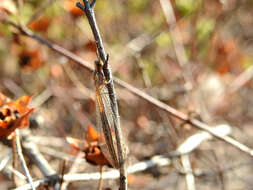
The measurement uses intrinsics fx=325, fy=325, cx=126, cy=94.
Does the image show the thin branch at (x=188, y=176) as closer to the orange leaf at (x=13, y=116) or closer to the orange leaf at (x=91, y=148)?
the orange leaf at (x=91, y=148)

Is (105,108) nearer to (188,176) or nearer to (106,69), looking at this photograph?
(106,69)

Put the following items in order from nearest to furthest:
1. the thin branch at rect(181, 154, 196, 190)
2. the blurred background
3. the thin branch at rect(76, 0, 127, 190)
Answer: the thin branch at rect(76, 0, 127, 190) < the thin branch at rect(181, 154, 196, 190) < the blurred background

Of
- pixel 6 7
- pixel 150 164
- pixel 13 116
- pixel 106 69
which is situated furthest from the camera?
pixel 6 7

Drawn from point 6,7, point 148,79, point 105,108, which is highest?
point 6,7

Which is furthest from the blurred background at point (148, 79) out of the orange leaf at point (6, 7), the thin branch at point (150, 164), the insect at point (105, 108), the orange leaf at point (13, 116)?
the insect at point (105, 108)

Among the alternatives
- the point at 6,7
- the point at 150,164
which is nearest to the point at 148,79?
the point at 150,164

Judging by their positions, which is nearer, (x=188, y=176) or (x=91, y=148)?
(x=91, y=148)

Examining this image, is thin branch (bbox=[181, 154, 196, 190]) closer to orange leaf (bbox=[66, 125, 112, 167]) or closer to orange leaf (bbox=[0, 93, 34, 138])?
orange leaf (bbox=[66, 125, 112, 167])

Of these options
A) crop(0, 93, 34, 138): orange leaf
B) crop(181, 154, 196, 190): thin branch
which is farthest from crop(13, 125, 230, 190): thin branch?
crop(0, 93, 34, 138): orange leaf

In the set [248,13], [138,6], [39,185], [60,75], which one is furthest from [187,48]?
[39,185]
